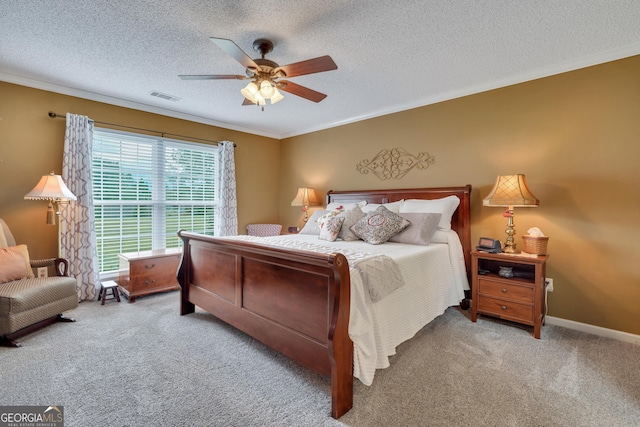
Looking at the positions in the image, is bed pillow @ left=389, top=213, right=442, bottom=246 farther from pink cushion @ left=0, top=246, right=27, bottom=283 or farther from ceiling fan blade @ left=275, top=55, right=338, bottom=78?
pink cushion @ left=0, top=246, right=27, bottom=283

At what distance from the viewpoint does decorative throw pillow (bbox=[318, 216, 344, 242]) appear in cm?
326

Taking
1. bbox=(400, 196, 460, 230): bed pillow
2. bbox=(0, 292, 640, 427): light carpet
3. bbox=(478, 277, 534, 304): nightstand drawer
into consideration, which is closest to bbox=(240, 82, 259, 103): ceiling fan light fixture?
bbox=(0, 292, 640, 427): light carpet

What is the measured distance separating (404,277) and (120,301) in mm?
3346

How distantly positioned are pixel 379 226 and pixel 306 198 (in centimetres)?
197

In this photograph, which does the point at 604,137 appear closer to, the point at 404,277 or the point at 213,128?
the point at 404,277

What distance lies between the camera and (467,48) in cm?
249

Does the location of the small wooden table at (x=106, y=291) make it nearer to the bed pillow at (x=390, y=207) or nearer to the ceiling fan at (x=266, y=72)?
the ceiling fan at (x=266, y=72)

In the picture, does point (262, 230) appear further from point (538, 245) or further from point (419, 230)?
point (538, 245)

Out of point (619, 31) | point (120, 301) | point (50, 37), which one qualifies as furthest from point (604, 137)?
point (120, 301)

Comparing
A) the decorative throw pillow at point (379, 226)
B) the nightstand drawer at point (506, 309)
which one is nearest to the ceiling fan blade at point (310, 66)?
the decorative throw pillow at point (379, 226)

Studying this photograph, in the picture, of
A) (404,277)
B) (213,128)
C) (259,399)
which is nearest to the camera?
(259,399)

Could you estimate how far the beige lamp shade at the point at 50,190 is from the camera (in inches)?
117

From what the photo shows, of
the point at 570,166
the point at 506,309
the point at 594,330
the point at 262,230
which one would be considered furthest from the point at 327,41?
the point at 594,330

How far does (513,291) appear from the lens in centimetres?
269
